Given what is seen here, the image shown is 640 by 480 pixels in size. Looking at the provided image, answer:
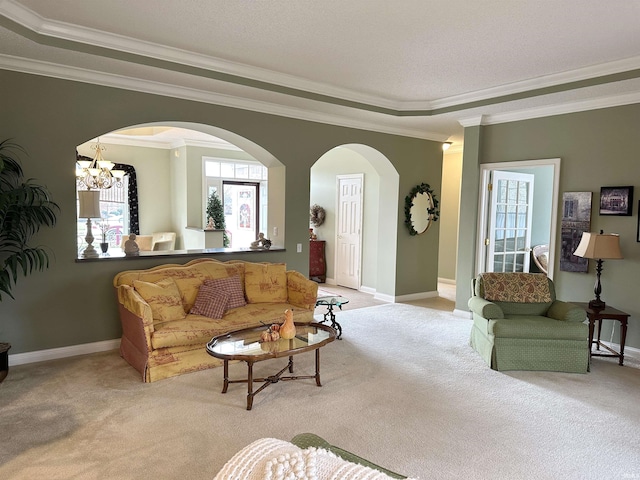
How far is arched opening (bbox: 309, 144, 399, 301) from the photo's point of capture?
6855mm

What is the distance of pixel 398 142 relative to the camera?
6.68 m

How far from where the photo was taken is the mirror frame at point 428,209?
6.84 m

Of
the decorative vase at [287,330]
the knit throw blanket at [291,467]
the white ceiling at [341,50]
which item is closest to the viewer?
the knit throw blanket at [291,467]

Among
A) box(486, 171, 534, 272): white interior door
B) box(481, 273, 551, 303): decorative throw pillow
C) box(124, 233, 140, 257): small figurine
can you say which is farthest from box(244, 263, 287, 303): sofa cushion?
box(486, 171, 534, 272): white interior door

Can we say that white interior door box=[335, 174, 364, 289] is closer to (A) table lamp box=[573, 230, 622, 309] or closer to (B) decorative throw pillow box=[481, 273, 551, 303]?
(B) decorative throw pillow box=[481, 273, 551, 303]

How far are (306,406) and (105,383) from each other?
1.71 metres

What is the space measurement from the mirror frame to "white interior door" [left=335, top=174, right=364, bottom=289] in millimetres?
1111

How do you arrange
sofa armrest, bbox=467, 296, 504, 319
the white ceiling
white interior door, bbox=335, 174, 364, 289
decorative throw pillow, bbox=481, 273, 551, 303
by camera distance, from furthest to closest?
white interior door, bbox=335, 174, 364, 289
decorative throw pillow, bbox=481, 273, 551, 303
sofa armrest, bbox=467, 296, 504, 319
the white ceiling

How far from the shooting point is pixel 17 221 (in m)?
3.70

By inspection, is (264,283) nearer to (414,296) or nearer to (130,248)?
(130,248)

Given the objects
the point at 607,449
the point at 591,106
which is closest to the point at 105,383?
the point at 607,449

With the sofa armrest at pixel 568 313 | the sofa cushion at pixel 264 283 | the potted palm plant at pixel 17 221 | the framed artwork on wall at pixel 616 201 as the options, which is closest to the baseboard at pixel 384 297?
the sofa cushion at pixel 264 283

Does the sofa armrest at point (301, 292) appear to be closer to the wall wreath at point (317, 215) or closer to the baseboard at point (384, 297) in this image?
the baseboard at point (384, 297)

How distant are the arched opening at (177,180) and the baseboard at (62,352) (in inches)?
134
